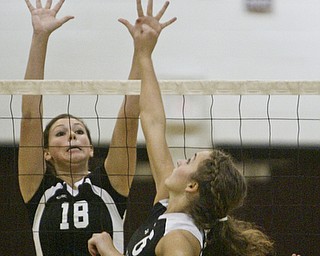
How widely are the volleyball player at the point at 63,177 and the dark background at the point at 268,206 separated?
1338 mm

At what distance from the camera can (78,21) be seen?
627cm

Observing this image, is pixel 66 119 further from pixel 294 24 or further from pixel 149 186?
pixel 294 24

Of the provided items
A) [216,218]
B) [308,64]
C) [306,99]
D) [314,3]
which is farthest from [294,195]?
[216,218]

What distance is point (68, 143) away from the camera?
385 cm

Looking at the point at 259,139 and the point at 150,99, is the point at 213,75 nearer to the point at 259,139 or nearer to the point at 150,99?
the point at 259,139

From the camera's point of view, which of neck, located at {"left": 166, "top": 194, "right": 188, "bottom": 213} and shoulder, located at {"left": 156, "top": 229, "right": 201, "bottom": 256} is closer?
shoulder, located at {"left": 156, "top": 229, "right": 201, "bottom": 256}

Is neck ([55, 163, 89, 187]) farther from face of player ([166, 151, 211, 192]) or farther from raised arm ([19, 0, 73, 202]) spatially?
face of player ([166, 151, 211, 192])

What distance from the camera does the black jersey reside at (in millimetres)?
3805

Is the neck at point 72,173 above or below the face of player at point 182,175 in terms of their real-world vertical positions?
below

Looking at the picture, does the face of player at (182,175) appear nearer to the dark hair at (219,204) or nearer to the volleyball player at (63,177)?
the dark hair at (219,204)

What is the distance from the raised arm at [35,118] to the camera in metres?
3.81

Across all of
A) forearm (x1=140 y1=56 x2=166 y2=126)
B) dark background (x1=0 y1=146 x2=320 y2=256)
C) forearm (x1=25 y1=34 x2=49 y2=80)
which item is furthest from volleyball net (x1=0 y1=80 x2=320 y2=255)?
forearm (x1=140 y1=56 x2=166 y2=126)

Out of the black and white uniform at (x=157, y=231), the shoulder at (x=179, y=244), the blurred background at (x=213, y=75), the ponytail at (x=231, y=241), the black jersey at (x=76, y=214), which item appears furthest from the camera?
the blurred background at (x=213, y=75)

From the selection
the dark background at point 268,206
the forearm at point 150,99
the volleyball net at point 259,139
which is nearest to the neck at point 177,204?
the forearm at point 150,99
